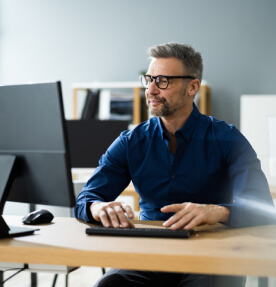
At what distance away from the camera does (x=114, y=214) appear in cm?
123

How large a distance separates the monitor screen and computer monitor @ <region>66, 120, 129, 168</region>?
172 centimetres

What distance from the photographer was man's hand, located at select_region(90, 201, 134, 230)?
1214 mm

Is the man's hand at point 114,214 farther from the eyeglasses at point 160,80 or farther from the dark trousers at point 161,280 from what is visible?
the eyeglasses at point 160,80

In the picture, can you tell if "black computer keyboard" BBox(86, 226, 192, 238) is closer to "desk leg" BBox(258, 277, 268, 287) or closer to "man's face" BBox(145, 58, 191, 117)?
"desk leg" BBox(258, 277, 268, 287)

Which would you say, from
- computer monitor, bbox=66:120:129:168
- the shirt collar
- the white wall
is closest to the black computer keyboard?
the shirt collar

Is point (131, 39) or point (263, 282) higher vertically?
point (131, 39)

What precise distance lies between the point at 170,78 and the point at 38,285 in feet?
6.07

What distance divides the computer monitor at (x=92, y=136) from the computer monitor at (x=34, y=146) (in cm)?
Answer: 172

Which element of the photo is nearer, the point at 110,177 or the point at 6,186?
the point at 6,186

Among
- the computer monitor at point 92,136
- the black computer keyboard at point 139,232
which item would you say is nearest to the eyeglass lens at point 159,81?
the black computer keyboard at point 139,232

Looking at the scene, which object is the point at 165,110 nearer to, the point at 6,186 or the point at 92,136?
the point at 6,186

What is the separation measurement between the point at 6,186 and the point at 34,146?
0.45 ft

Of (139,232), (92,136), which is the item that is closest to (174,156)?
(139,232)

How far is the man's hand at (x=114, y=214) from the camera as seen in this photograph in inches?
47.8
